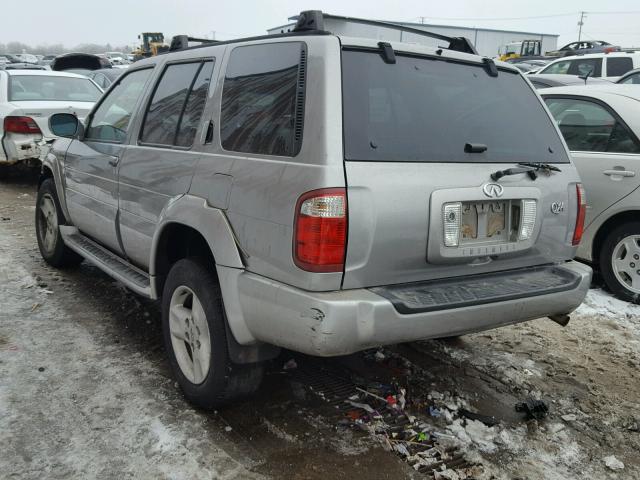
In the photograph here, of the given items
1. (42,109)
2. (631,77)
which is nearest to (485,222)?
(42,109)

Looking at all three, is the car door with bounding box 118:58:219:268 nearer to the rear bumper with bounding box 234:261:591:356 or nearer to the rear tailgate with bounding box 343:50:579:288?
the rear bumper with bounding box 234:261:591:356

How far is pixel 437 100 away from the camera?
288 cm

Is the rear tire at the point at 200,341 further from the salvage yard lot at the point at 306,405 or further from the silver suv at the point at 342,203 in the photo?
the salvage yard lot at the point at 306,405

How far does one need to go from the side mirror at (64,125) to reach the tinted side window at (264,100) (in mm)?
2170

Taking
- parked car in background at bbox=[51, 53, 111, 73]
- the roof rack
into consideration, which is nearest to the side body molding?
the roof rack

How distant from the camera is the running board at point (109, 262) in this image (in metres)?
3.71

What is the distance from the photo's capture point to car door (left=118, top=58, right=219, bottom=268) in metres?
3.28

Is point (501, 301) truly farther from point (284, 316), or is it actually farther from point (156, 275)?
point (156, 275)

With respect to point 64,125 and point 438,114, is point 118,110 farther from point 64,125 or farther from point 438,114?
point 438,114

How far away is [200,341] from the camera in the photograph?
309 cm

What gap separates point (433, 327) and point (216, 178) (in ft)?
4.10

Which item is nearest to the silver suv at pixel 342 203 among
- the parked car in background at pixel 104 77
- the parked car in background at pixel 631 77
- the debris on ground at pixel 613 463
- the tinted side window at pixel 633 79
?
the debris on ground at pixel 613 463

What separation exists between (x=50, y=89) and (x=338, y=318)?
850 centimetres

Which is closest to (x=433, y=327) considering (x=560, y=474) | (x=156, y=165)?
(x=560, y=474)
